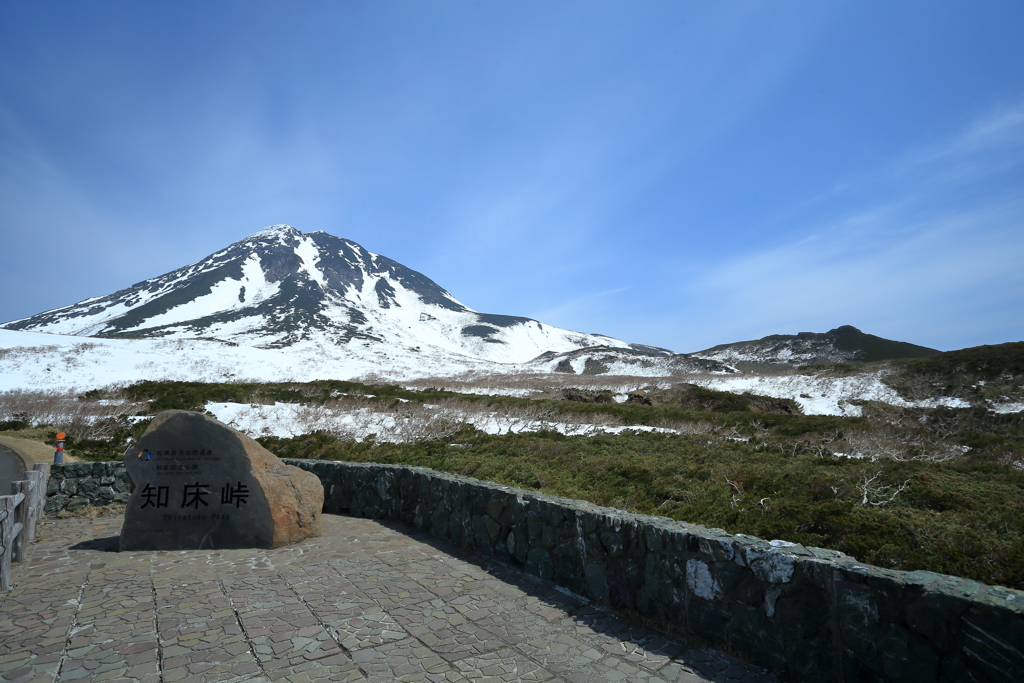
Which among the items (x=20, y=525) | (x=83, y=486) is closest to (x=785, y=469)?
(x=20, y=525)

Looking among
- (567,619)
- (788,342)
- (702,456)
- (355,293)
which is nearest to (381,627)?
(567,619)

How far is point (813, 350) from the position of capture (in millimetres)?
60250

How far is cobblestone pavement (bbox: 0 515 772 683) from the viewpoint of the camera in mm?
3967

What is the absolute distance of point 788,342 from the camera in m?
64.3

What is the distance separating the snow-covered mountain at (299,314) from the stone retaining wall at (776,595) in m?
72.3

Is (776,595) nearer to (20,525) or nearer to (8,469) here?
(20,525)

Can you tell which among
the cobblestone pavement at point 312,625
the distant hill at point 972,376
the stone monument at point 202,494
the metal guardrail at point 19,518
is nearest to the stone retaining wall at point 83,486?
the metal guardrail at point 19,518

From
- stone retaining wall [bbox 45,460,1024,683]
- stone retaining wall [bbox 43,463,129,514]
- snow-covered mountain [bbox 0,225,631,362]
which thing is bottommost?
→ stone retaining wall [bbox 43,463,129,514]

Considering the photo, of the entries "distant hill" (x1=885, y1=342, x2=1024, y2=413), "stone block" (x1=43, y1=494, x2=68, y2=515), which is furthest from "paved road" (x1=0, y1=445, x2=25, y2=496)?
"distant hill" (x1=885, y1=342, x2=1024, y2=413)

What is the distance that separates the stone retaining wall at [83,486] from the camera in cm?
926

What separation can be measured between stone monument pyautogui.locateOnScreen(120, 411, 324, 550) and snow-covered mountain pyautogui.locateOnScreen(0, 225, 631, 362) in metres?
69.3

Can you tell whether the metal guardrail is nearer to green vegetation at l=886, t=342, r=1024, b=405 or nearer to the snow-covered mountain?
green vegetation at l=886, t=342, r=1024, b=405

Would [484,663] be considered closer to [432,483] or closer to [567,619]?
[567,619]

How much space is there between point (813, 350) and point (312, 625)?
220 feet
